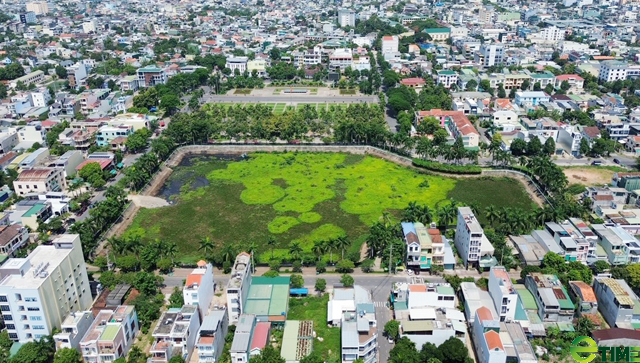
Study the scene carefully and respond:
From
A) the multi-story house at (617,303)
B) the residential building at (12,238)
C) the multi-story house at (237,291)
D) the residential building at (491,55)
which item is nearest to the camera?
the multi-story house at (617,303)

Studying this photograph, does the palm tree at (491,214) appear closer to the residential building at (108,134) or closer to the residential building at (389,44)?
the residential building at (108,134)

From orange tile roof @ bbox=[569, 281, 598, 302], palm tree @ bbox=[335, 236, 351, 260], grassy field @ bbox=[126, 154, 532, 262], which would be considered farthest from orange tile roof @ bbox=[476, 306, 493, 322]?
grassy field @ bbox=[126, 154, 532, 262]

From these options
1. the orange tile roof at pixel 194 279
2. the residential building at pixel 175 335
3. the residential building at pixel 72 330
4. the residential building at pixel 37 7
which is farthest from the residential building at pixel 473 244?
the residential building at pixel 37 7

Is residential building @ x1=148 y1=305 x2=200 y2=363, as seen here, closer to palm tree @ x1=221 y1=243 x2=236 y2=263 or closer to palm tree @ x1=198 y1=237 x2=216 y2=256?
palm tree @ x1=221 y1=243 x2=236 y2=263

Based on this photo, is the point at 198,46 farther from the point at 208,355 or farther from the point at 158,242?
the point at 208,355

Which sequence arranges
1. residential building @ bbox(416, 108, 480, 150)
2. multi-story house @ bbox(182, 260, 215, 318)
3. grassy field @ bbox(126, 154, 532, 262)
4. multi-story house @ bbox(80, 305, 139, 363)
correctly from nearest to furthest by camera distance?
multi-story house @ bbox(80, 305, 139, 363) < multi-story house @ bbox(182, 260, 215, 318) < grassy field @ bbox(126, 154, 532, 262) < residential building @ bbox(416, 108, 480, 150)

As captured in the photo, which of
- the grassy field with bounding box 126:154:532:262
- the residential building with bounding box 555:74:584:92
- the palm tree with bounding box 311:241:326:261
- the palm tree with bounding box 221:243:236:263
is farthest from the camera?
the residential building with bounding box 555:74:584:92
